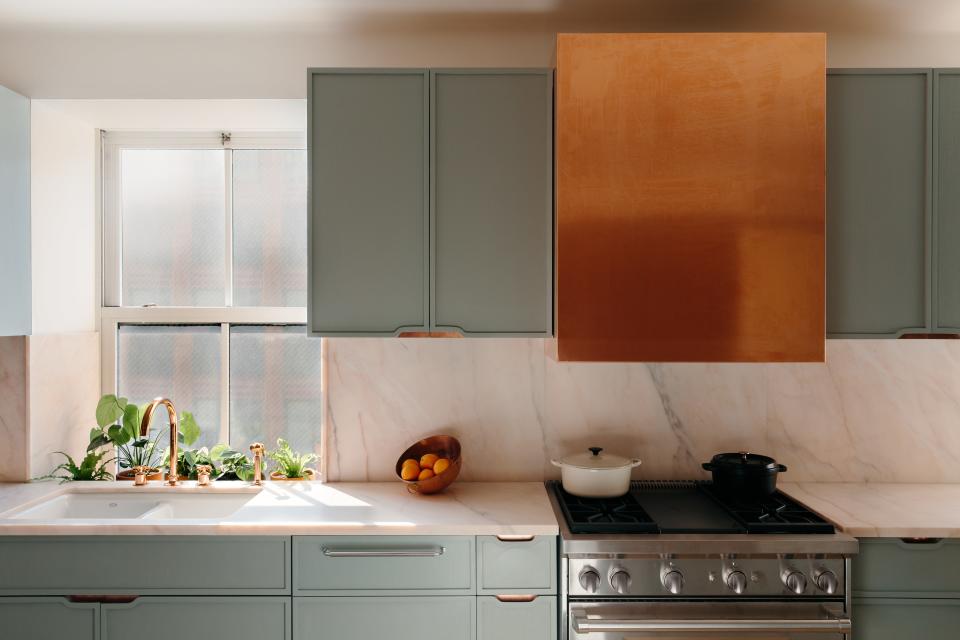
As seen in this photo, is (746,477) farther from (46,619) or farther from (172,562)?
(46,619)

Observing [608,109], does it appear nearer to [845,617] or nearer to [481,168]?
[481,168]

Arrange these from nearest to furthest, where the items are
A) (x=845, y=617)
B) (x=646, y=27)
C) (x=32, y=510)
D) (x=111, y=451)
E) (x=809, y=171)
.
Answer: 1. (x=845, y=617)
2. (x=809, y=171)
3. (x=32, y=510)
4. (x=646, y=27)
5. (x=111, y=451)

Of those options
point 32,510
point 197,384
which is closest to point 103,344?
point 197,384

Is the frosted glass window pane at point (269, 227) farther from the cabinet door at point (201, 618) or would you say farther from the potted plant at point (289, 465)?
the cabinet door at point (201, 618)

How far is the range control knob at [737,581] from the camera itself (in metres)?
1.68

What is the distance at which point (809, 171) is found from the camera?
183 cm

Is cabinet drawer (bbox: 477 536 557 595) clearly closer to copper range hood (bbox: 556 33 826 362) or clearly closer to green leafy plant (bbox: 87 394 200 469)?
copper range hood (bbox: 556 33 826 362)

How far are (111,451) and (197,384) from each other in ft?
1.50

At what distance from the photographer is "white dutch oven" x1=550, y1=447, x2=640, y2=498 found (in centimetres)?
196

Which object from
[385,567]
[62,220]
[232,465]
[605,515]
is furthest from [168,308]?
[605,515]

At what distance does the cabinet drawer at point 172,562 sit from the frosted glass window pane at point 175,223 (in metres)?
1.07

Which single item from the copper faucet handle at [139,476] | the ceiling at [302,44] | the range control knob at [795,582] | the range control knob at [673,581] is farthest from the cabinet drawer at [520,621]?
the ceiling at [302,44]

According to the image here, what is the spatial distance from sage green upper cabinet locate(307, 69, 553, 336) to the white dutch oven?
48 cm

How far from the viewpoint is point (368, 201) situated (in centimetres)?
194
